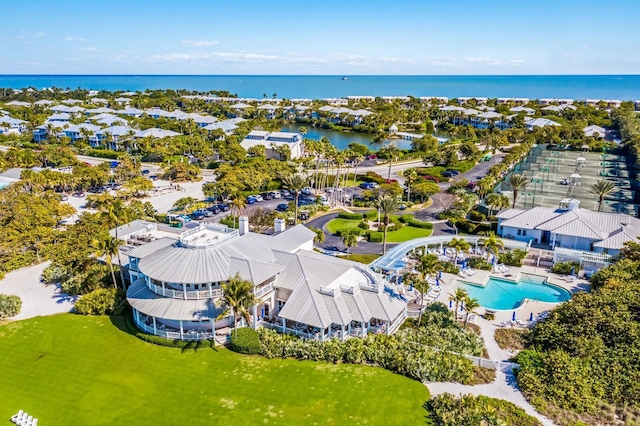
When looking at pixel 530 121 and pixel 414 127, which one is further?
pixel 414 127

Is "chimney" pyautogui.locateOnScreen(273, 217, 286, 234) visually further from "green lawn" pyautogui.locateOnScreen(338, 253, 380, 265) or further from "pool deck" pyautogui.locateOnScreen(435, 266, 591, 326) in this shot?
"pool deck" pyautogui.locateOnScreen(435, 266, 591, 326)

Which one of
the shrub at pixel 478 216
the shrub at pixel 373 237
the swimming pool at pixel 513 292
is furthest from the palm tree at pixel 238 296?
the shrub at pixel 478 216

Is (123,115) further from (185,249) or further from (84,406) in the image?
(84,406)

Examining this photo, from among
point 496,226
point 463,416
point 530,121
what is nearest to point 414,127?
point 530,121

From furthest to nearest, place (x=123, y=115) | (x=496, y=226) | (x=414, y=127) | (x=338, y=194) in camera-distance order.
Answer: (x=414, y=127)
(x=123, y=115)
(x=338, y=194)
(x=496, y=226)

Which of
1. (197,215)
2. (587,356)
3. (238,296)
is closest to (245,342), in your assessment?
(238,296)

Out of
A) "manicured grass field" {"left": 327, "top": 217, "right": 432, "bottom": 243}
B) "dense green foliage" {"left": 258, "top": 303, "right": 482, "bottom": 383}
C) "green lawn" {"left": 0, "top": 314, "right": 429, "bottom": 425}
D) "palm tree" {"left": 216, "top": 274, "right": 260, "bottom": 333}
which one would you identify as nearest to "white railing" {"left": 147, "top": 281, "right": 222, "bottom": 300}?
"palm tree" {"left": 216, "top": 274, "right": 260, "bottom": 333}
